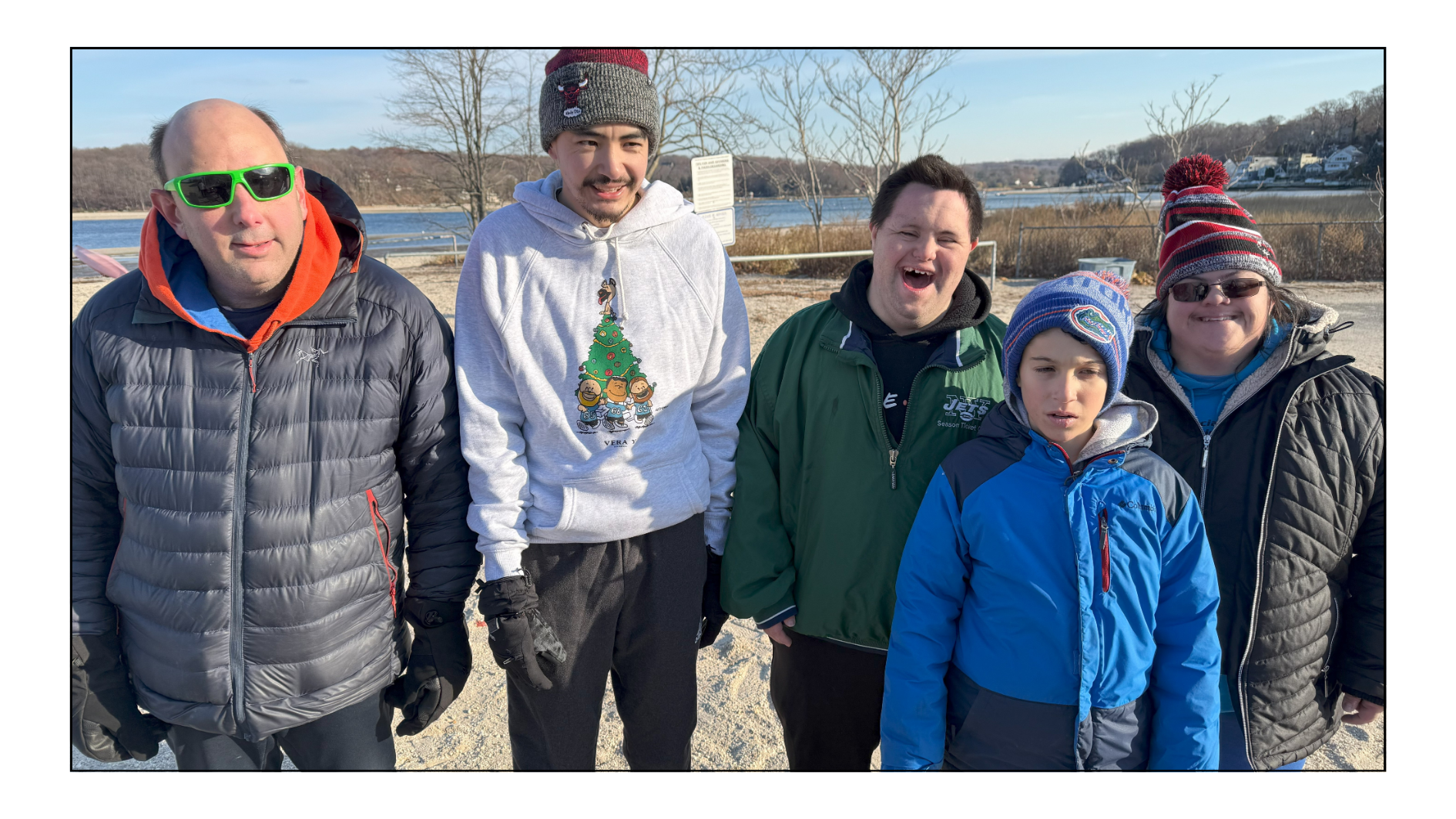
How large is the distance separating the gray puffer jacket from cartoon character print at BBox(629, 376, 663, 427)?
51cm

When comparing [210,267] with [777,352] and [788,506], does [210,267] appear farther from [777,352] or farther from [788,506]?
[788,506]

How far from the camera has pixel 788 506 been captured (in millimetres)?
2326

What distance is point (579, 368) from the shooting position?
2.15 metres

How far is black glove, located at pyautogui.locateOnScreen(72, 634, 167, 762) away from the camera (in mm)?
2059

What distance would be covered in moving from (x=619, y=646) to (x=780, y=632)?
0.49 metres

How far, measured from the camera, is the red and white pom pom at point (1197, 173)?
2.30 m

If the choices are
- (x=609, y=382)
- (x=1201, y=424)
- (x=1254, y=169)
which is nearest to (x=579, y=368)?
(x=609, y=382)

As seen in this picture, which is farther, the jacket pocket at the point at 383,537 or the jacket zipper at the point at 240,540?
the jacket pocket at the point at 383,537

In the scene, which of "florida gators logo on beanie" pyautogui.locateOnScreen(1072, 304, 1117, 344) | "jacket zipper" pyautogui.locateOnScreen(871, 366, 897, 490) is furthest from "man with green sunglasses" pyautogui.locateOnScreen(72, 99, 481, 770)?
"florida gators logo on beanie" pyautogui.locateOnScreen(1072, 304, 1117, 344)

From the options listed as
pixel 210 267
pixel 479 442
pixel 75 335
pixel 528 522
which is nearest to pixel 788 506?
pixel 528 522

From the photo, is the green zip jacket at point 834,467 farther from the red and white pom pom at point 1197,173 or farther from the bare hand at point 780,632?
the red and white pom pom at point 1197,173

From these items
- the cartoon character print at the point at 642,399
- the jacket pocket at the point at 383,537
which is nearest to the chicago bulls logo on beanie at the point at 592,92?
the cartoon character print at the point at 642,399

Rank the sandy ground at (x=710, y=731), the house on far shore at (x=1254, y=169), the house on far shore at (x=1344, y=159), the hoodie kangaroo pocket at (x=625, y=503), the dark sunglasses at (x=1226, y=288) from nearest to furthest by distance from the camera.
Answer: the dark sunglasses at (x=1226, y=288), the hoodie kangaroo pocket at (x=625, y=503), the sandy ground at (x=710, y=731), the house on far shore at (x=1344, y=159), the house on far shore at (x=1254, y=169)

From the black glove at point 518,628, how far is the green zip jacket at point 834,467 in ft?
1.80
